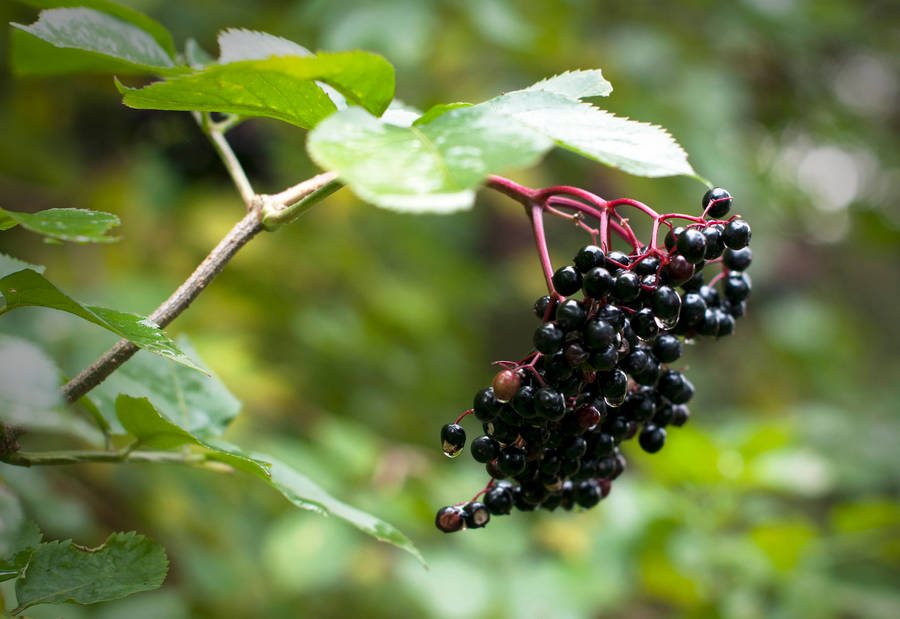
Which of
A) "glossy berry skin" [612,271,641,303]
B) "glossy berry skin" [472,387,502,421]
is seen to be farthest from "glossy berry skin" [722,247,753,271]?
"glossy berry skin" [472,387,502,421]

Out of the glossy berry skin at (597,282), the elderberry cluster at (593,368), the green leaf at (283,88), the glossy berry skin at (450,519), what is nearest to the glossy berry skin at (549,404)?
the elderberry cluster at (593,368)

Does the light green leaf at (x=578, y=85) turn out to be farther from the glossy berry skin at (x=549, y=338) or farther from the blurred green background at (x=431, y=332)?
the blurred green background at (x=431, y=332)

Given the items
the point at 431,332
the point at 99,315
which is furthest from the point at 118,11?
the point at 431,332

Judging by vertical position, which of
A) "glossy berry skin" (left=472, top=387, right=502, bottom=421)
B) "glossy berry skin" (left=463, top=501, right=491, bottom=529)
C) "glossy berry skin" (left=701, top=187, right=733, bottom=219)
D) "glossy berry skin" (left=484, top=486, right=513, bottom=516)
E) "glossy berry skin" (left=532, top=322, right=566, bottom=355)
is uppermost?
"glossy berry skin" (left=701, top=187, right=733, bottom=219)

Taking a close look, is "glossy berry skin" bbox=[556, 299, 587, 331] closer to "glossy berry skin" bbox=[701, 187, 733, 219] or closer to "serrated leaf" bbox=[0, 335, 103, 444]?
"glossy berry skin" bbox=[701, 187, 733, 219]

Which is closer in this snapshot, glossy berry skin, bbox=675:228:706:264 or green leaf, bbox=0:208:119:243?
green leaf, bbox=0:208:119:243

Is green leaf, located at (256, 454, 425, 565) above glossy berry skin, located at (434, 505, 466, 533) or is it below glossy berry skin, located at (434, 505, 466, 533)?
below

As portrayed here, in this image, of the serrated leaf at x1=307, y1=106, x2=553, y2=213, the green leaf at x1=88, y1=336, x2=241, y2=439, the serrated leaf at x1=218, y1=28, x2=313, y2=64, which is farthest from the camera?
the green leaf at x1=88, y1=336, x2=241, y2=439
